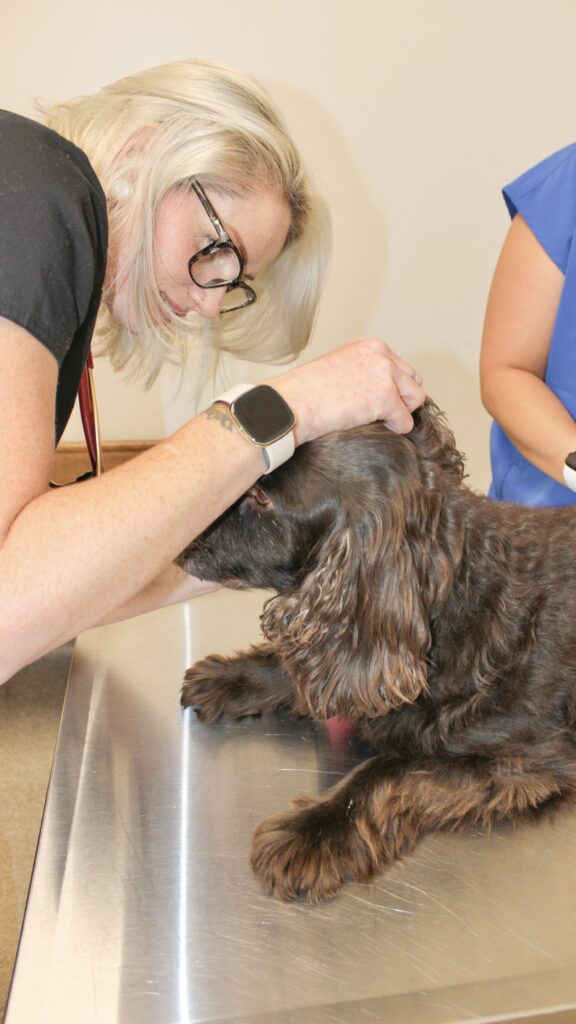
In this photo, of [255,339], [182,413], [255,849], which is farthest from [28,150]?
[182,413]

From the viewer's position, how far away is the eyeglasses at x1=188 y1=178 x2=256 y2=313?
1525 millimetres

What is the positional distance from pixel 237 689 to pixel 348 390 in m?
0.62

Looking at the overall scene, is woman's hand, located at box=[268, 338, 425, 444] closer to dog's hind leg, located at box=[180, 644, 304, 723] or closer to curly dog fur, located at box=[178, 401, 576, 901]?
curly dog fur, located at box=[178, 401, 576, 901]

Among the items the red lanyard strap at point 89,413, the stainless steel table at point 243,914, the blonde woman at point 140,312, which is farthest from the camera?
the red lanyard strap at point 89,413

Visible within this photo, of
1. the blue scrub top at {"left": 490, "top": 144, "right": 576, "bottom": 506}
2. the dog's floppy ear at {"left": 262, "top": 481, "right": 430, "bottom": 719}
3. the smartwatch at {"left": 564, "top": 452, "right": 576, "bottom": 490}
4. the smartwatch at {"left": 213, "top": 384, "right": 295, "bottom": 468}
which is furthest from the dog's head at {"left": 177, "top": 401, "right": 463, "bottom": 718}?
the blue scrub top at {"left": 490, "top": 144, "right": 576, "bottom": 506}

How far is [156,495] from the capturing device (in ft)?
3.71

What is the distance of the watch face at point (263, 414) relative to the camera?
1.22 metres

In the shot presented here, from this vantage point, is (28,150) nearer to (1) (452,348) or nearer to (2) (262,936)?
(2) (262,936)

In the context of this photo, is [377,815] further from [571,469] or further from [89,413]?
[89,413]

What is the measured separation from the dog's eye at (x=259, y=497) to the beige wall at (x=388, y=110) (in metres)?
2.65

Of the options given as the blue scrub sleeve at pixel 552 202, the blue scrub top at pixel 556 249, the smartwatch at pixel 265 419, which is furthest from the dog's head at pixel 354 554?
the blue scrub sleeve at pixel 552 202

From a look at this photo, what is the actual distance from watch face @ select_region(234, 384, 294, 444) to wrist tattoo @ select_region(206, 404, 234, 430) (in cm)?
1

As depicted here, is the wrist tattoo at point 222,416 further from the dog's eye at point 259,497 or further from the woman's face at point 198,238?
the woman's face at point 198,238

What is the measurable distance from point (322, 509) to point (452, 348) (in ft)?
10.3
